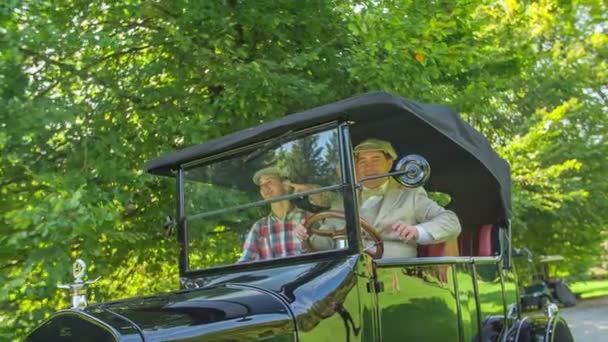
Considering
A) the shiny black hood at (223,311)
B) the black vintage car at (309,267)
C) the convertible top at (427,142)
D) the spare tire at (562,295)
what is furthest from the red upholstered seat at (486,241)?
the spare tire at (562,295)

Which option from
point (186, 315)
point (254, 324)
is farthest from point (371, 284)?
point (186, 315)

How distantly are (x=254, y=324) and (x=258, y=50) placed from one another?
4.14 metres

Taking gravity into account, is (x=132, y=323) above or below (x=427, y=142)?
below

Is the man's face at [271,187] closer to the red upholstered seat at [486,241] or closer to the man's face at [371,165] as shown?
the man's face at [371,165]

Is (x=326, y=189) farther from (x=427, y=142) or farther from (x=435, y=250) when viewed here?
(x=427, y=142)

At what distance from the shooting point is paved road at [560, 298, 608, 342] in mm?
11867

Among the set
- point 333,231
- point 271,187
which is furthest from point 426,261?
point 271,187

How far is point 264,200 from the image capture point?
3297 millimetres

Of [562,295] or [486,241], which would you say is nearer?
[486,241]

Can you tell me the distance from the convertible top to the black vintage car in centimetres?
1

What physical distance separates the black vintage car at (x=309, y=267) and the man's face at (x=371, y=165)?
0.59 feet

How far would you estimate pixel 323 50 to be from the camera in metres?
6.20

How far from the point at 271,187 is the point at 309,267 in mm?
501

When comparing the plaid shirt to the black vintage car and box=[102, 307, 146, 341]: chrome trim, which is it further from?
box=[102, 307, 146, 341]: chrome trim
